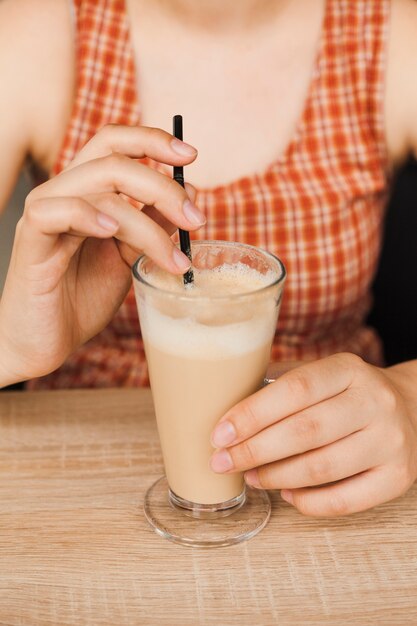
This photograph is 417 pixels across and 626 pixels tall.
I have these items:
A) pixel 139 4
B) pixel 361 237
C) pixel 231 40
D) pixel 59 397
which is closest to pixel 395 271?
pixel 361 237

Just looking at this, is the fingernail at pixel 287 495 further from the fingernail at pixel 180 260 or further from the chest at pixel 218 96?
the chest at pixel 218 96

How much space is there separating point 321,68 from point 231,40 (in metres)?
0.18

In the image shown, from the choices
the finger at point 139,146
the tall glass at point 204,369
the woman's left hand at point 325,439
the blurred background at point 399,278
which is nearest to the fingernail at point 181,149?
the finger at point 139,146

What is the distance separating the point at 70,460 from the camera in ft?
3.18

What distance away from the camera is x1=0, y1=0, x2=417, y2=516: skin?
2.64 feet

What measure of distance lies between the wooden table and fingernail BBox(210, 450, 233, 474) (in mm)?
94

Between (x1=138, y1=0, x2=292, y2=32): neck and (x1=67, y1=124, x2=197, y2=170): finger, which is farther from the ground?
(x1=138, y1=0, x2=292, y2=32): neck

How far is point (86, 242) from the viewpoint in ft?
3.20

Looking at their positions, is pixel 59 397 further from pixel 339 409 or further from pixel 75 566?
pixel 339 409

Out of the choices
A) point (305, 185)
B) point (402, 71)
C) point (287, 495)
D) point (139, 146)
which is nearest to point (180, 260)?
point (139, 146)

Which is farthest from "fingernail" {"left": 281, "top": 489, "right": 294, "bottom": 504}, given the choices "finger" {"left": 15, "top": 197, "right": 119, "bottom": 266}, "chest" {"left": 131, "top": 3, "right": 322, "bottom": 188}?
"chest" {"left": 131, "top": 3, "right": 322, "bottom": 188}

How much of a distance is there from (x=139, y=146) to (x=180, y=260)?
17 centimetres

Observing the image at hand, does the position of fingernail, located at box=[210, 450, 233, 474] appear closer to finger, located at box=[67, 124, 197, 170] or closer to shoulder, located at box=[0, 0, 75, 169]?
finger, located at box=[67, 124, 197, 170]

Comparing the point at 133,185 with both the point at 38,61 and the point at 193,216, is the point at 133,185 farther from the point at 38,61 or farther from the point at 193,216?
the point at 38,61
